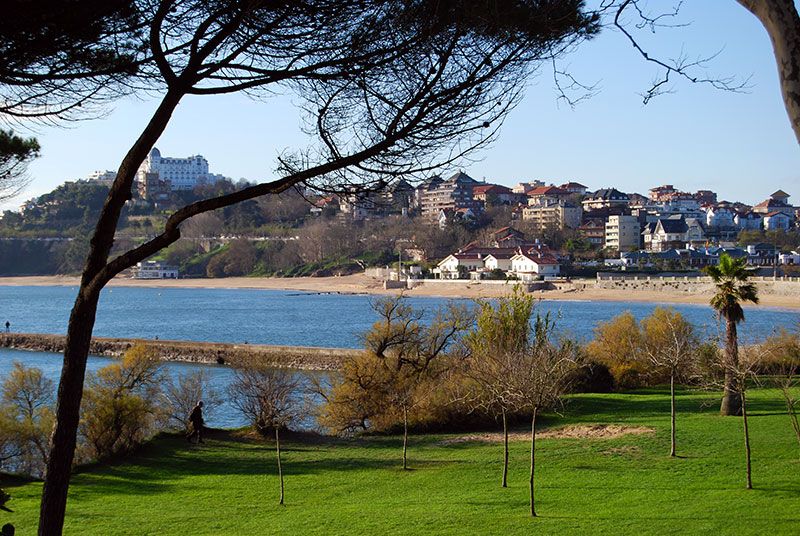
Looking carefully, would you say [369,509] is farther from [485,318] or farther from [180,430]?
[485,318]

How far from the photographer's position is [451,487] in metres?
15.7

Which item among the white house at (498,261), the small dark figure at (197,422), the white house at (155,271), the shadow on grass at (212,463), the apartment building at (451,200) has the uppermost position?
the apartment building at (451,200)

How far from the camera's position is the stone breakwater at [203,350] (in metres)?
42.3

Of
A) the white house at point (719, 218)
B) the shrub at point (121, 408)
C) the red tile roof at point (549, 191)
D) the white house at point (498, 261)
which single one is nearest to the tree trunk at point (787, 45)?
the shrub at point (121, 408)

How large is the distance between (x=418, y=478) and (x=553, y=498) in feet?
11.5

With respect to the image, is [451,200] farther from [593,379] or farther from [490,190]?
[593,379]

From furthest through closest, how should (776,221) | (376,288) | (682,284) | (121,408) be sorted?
(776,221) → (376,288) → (682,284) → (121,408)

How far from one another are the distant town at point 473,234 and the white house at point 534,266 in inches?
5.2

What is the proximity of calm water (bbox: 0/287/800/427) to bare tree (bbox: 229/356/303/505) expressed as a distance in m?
3.16

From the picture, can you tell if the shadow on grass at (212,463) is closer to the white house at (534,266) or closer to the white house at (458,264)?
the white house at (534,266)

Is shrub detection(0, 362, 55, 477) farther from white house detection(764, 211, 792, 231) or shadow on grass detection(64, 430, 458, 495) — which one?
white house detection(764, 211, 792, 231)

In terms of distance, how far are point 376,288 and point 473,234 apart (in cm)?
3298

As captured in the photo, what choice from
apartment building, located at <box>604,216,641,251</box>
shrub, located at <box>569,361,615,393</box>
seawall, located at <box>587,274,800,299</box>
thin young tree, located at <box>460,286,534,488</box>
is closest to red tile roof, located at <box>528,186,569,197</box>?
apartment building, located at <box>604,216,641,251</box>

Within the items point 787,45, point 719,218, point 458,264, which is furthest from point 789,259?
point 787,45
